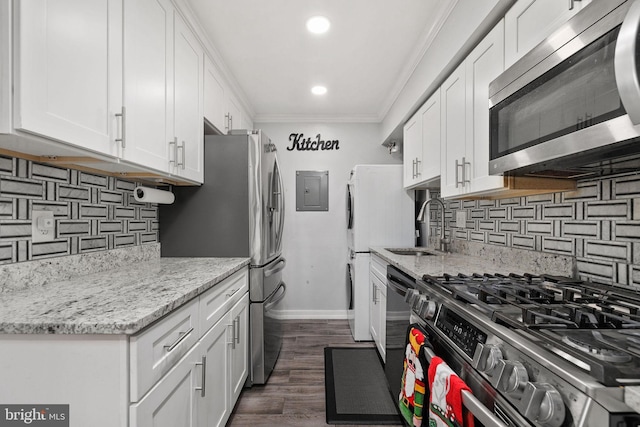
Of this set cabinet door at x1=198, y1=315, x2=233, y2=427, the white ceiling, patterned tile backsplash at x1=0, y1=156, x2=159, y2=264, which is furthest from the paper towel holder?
Result: the white ceiling

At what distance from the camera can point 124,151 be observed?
4.48 ft

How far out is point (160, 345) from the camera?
102 cm

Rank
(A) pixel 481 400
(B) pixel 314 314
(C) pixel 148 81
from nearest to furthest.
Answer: (A) pixel 481 400 < (C) pixel 148 81 < (B) pixel 314 314

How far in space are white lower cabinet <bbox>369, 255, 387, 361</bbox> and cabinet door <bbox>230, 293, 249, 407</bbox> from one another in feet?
3.34

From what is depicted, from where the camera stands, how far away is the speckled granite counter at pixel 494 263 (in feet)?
5.23

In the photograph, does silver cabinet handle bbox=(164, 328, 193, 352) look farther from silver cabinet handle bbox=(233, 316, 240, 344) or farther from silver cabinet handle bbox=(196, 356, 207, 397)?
silver cabinet handle bbox=(233, 316, 240, 344)

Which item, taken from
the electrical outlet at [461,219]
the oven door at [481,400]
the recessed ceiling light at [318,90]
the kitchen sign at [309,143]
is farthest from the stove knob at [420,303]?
the kitchen sign at [309,143]

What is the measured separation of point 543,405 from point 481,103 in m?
1.52

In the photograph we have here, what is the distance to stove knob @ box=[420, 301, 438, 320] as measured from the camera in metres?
1.29

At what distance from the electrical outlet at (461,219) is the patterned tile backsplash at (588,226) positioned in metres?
0.51

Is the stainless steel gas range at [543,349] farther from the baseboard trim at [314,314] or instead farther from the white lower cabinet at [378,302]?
the baseboard trim at [314,314]

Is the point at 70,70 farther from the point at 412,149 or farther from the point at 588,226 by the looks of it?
the point at 412,149

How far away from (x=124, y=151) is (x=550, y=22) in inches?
69.7

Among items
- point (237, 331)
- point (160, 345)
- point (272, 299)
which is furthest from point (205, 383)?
point (272, 299)
